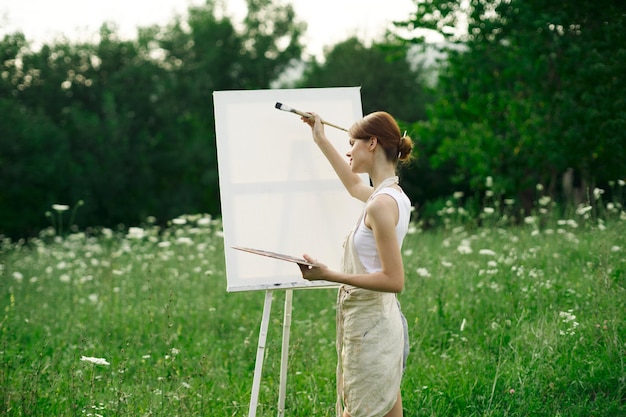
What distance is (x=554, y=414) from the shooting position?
3.84 metres

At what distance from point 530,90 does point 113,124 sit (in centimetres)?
1684

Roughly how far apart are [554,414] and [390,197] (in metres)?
1.85

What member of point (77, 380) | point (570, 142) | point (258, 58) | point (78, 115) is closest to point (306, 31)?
point (258, 58)

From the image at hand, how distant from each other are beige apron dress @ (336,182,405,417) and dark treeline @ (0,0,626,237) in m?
5.70

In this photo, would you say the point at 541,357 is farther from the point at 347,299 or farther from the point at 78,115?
the point at 78,115

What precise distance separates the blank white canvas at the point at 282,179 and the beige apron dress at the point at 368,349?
21.3 inches

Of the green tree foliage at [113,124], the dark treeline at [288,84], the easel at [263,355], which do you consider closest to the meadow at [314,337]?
the easel at [263,355]

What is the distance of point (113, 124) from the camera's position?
81.3ft

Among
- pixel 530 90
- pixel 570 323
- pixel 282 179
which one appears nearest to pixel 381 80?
pixel 530 90

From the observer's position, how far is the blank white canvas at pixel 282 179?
347 cm

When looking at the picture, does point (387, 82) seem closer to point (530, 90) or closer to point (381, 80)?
point (381, 80)

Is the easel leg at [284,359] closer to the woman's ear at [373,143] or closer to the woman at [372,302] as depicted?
the woman at [372,302]

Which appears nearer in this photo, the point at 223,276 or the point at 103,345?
the point at 103,345

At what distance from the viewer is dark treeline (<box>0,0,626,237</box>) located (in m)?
9.80
